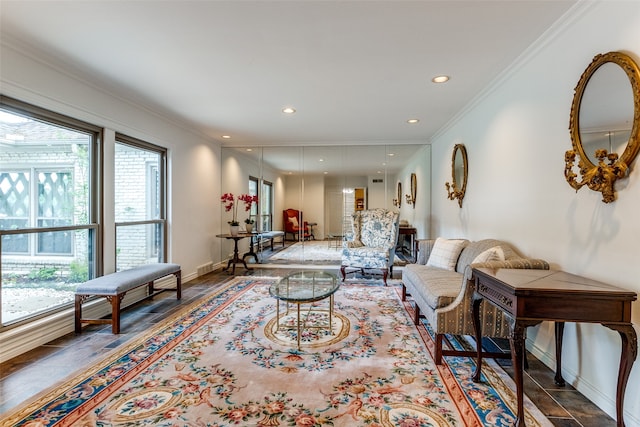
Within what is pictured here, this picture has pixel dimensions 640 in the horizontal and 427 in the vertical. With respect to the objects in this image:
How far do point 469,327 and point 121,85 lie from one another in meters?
4.00

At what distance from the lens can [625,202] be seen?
1539 millimetres

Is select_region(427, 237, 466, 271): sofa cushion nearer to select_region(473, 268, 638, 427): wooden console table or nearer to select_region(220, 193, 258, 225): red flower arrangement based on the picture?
select_region(473, 268, 638, 427): wooden console table

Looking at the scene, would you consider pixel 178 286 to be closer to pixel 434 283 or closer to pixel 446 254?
pixel 434 283

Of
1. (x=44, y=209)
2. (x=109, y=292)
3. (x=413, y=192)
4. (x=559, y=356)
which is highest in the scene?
(x=413, y=192)

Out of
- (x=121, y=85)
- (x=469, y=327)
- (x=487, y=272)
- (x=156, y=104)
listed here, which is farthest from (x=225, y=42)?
(x=469, y=327)

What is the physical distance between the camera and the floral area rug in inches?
62.1

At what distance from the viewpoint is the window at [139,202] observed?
3.46 meters

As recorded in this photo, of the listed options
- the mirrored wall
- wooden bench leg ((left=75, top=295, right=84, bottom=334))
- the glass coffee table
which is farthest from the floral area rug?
the mirrored wall

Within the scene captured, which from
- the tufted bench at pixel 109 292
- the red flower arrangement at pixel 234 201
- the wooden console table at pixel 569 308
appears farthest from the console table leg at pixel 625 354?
the red flower arrangement at pixel 234 201

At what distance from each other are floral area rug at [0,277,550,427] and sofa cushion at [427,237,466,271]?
802mm

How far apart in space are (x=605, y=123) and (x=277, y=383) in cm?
258

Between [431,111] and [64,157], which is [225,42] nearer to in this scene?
[64,157]

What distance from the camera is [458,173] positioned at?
3.96 metres

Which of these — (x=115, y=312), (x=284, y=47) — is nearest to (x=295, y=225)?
(x=115, y=312)
